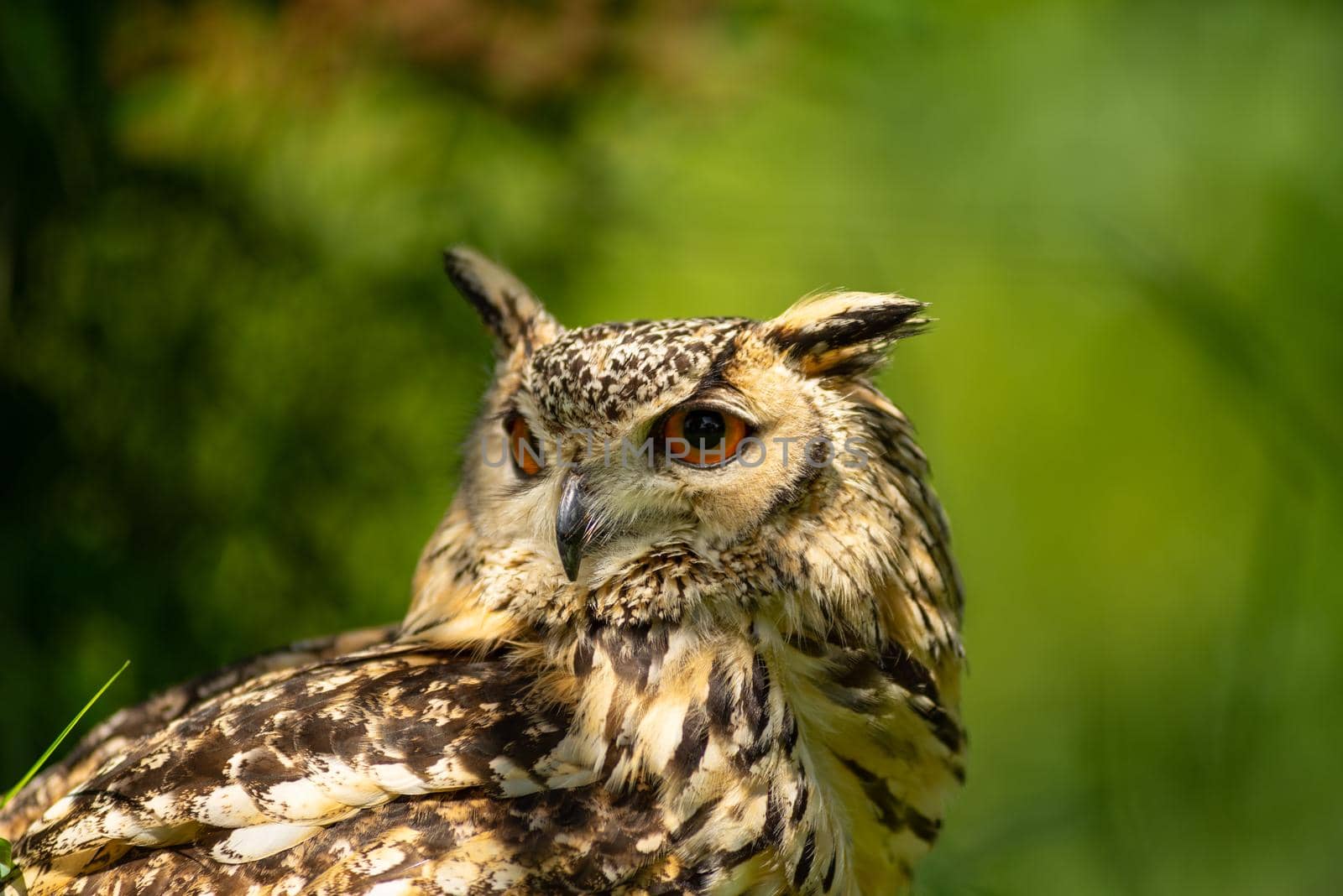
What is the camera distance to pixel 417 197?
249 cm

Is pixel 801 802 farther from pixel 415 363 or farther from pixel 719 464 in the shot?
pixel 415 363

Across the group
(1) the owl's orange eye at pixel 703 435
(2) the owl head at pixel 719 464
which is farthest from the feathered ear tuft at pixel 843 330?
(1) the owl's orange eye at pixel 703 435

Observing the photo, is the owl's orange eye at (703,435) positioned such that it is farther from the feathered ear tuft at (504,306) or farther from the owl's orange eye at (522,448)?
the feathered ear tuft at (504,306)

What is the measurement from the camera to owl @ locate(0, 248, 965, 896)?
1268 mm

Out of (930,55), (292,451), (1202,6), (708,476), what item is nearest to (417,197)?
(292,451)

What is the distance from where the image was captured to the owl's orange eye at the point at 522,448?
5.22 feet

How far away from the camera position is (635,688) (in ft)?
4.48

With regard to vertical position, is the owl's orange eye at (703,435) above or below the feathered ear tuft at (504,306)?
below

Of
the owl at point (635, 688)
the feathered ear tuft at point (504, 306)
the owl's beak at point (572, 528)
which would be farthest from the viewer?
the feathered ear tuft at point (504, 306)

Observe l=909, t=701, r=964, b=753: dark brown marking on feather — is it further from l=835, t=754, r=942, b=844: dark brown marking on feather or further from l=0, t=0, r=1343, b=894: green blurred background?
l=0, t=0, r=1343, b=894: green blurred background

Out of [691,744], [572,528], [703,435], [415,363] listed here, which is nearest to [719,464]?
[703,435]

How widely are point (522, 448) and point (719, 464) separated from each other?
0.31m

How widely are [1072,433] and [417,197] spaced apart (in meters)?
2.16

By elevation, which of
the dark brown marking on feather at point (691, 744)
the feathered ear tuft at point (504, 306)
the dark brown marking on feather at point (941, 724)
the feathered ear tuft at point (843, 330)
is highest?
the feathered ear tuft at point (504, 306)
